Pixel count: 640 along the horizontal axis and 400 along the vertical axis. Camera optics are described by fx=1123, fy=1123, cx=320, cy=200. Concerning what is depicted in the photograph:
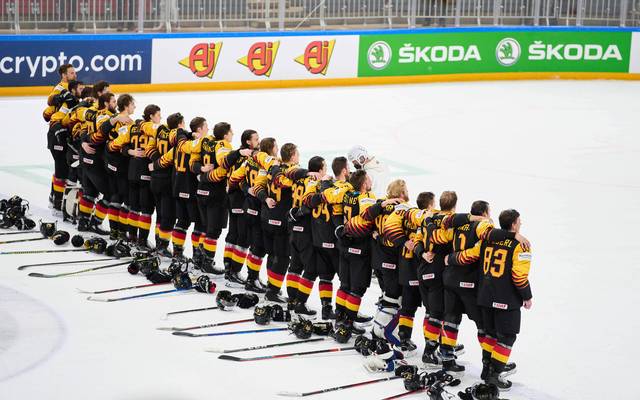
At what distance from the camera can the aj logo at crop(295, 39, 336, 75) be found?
88.2 ft

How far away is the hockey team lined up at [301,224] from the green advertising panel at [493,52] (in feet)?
45.8

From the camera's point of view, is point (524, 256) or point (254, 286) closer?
point (524, 256)

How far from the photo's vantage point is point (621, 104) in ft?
84.9

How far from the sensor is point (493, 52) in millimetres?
29125

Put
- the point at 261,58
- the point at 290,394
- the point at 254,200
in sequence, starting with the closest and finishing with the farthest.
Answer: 1. the point at 290,394
2. the point at 254,200
3. the point at 261,58

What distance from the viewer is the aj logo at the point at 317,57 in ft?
88.2

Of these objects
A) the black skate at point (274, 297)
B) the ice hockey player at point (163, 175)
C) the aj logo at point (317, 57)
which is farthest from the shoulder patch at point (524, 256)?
the aj logo at point (317, 57)

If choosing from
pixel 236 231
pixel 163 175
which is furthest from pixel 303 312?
pixel 163 175

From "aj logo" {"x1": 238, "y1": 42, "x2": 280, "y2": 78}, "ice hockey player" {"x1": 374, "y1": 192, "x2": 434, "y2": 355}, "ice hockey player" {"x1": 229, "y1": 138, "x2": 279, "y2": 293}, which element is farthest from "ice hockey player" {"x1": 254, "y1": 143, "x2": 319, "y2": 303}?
"aj logo" {"x1": 238, "y1": 42, "x2": 280, "y2": 78}

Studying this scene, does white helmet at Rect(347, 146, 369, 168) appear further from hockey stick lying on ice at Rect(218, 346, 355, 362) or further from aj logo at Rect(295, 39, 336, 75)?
aj logo at Rect(295, 39, 336, 75)

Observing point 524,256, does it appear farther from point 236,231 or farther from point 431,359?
point 236,231

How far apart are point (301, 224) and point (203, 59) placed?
1530cm

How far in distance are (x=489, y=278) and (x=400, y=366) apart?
Answer: 3.41 feet

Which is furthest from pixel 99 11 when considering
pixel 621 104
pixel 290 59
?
pixel 621 104
